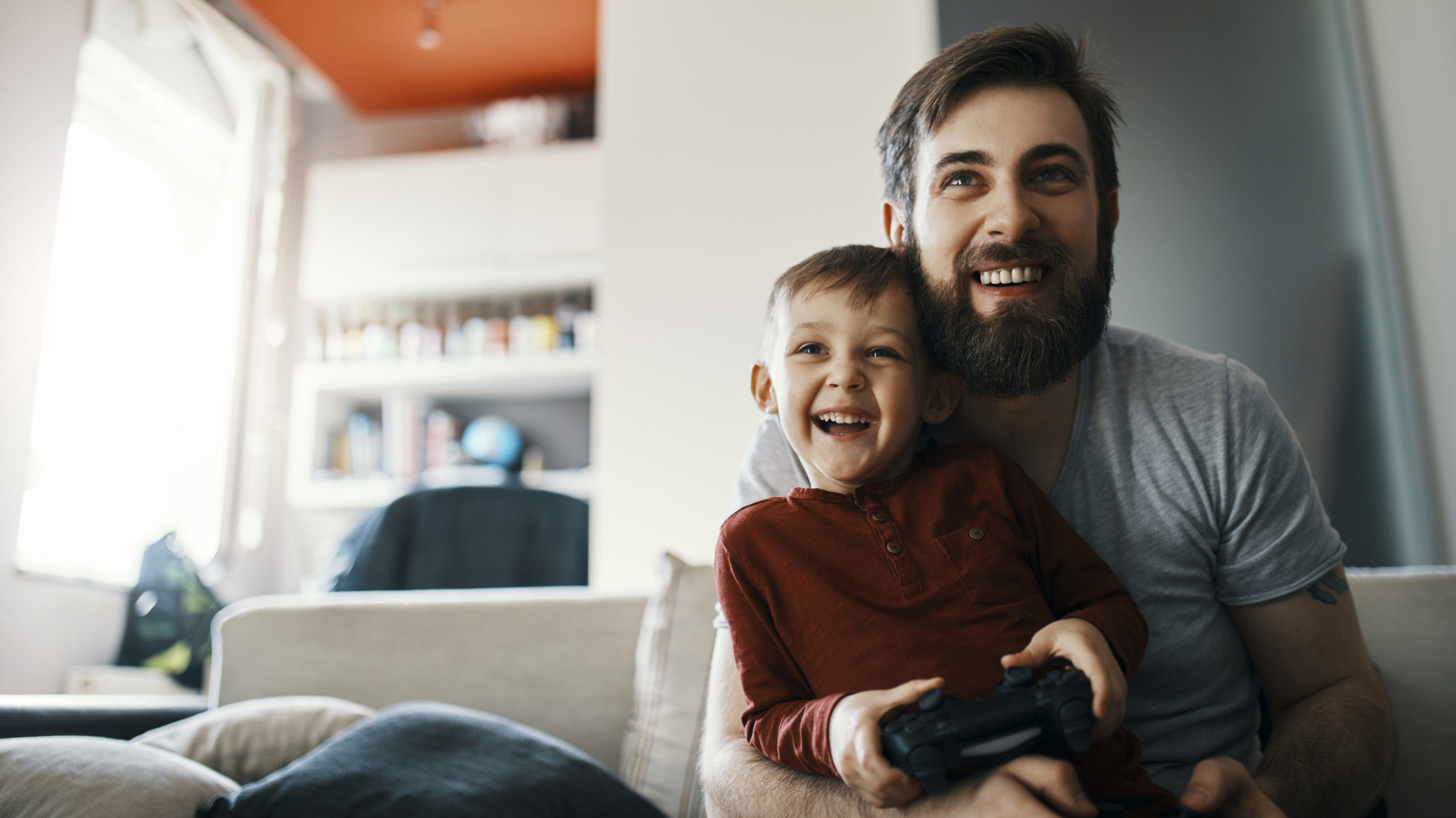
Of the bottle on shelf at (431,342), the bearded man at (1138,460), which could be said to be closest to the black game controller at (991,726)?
the bearded man at (1138,460)

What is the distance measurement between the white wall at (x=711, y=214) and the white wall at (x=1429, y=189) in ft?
A: 3.17

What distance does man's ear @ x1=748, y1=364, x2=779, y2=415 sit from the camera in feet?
3.61

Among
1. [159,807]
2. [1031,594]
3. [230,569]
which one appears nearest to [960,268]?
[1031,594]

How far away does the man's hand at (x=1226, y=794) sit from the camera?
759 mm

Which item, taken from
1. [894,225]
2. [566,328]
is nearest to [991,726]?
[894,225]

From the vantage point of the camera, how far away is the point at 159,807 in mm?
1078

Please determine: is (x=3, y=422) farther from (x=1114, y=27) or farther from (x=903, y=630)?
(x=1114, y=27)

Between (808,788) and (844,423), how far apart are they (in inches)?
13.5

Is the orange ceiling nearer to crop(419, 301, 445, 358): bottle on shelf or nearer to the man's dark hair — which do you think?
crop(419, 301, 445, 358): bottle on shelf

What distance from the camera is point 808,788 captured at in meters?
0.87

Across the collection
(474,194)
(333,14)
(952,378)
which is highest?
(333,14)

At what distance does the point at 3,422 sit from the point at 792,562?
2.10 metres

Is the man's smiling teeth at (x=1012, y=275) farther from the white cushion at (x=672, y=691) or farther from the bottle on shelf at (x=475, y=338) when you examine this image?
the bottle on shelf at (x=475, y=338)

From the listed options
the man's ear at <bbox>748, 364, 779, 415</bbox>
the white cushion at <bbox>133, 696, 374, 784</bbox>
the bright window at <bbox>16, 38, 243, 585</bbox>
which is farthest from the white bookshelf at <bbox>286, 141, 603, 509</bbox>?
the man's ear at <bbox>748, 364, 779, 415</bbox>
